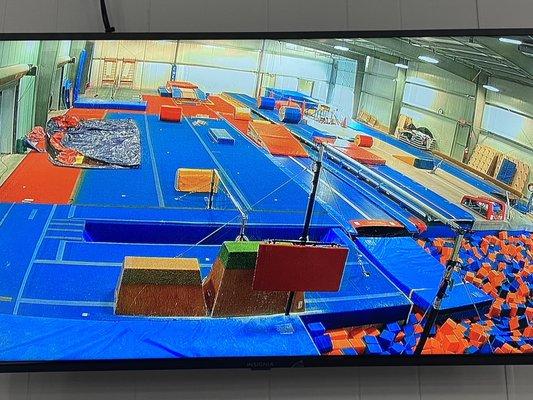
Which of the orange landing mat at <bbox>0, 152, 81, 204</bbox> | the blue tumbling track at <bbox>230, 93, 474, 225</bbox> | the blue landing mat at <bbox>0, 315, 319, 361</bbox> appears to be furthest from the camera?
the blue tumbling track at <bbox>230, 93, 474, 225</bbox>

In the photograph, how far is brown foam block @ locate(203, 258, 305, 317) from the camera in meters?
1.76

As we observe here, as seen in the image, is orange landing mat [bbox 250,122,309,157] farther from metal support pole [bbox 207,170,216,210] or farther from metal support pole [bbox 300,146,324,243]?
metal support pole [bbox 207,170,216,210]

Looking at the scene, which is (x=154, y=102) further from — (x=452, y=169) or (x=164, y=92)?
(x=452, y=169)

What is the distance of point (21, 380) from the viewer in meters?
1.89

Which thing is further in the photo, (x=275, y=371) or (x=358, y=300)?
(x=275, y=371)

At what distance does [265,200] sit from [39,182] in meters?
0.69

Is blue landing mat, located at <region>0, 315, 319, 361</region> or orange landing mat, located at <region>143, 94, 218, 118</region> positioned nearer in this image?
blue landing mat, located at <region>0, 315, 319, 361</region>

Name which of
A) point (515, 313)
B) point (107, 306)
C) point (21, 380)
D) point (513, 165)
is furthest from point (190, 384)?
point (513, 165)

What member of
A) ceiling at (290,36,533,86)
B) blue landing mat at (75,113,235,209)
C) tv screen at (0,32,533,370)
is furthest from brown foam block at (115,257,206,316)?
ceiling at (290,36,533,86)

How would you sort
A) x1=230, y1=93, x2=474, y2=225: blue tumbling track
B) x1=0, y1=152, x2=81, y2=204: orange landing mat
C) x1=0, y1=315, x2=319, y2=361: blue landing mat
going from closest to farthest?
x1=0, y1=315, x2=319, y2=361: blue landing mat, x1=0, y1=152, x2=81, y2=204: orange landing mat, x1=230, y1=93, x2=474, y2=225: blue tumbling track

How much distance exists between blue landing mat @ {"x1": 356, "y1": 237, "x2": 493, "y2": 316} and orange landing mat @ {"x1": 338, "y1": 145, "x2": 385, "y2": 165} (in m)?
0.25

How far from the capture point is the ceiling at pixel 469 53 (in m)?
1.96

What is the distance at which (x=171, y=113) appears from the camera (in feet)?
6.41
